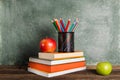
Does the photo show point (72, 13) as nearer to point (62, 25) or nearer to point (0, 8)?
point (62, 25)

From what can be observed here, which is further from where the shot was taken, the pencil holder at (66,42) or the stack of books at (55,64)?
the pencil holder at (66,42)

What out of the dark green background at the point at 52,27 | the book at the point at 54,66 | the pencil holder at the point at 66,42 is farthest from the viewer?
the dark green background at the point at 52,27

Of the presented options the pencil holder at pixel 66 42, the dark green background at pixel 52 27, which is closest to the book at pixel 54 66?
the pencil holder at pixel 66 42

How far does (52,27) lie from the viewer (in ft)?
4.45

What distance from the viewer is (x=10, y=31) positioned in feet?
4.40

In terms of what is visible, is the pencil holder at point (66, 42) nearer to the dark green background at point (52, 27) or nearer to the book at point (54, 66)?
the book at point (54, 66)

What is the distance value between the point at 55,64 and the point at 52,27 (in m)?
0.47

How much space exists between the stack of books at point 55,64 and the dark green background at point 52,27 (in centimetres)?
29

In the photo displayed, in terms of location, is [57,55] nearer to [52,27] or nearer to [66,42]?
[66,42]

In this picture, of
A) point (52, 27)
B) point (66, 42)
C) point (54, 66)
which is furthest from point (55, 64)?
point (52, 27)

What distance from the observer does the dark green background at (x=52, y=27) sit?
4.41 feet

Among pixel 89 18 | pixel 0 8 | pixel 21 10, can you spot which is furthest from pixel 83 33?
pixel 0 8

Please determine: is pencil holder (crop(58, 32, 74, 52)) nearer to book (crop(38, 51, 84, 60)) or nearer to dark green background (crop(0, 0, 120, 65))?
book (crop(38, 51, 84, 60))

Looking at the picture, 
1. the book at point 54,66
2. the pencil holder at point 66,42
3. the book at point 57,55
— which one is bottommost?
the book at point 54,66
